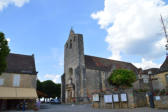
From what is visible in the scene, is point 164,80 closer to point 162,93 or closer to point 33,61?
point 162,93

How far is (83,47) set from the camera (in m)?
33.1

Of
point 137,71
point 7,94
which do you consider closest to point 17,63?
point 7,94

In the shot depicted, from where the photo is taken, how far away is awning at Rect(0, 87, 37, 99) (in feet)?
54.2

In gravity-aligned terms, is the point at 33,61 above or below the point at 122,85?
above

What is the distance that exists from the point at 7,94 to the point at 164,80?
72.3 ft

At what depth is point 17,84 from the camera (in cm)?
1923

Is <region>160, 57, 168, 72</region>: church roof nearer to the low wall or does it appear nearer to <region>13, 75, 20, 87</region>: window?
the low wall

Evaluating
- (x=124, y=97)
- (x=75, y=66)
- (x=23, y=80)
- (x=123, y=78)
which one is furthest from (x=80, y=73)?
(x=124, y=97)

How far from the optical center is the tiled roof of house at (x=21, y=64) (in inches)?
796

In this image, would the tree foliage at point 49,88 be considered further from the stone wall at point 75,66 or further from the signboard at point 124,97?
the signboard at point 124,97

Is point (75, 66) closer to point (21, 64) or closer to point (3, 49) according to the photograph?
point (21, 64)

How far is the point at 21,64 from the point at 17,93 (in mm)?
5506

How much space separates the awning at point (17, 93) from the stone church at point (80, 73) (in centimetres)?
1218

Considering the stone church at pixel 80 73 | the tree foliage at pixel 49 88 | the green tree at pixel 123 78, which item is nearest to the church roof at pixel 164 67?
the green tree at pixel 123 78
